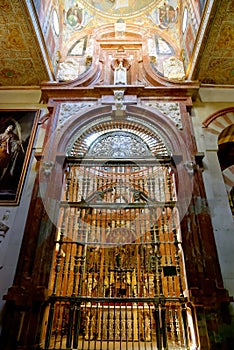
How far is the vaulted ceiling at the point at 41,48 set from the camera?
217 inches

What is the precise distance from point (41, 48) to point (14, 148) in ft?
8.28

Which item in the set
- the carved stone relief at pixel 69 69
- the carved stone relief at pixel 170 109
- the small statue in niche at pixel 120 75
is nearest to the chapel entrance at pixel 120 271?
the carved stone relief at pixel 170 109

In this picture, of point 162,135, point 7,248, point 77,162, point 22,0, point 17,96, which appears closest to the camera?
point 7,248

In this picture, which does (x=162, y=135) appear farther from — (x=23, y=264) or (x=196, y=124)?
(x=23, y=264)

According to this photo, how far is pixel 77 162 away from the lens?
226 inches

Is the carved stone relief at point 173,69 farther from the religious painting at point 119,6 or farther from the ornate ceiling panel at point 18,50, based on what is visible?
the ornate ceiling panel at point 18,50

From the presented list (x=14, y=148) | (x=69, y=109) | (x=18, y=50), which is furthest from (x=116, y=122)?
(x=18, y=50)

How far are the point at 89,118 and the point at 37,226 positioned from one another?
2.91m

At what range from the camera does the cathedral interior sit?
418cm

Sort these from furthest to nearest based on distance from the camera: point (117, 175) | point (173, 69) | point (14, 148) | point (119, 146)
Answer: point (173, 69) < point (117, 175) < point (119, 146) < point (14, 148)

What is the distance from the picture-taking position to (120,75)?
705 centimetres

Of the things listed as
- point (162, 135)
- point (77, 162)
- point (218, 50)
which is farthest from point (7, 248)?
point (218, 50)

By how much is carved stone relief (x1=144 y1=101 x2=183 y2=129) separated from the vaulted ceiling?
1.03 m

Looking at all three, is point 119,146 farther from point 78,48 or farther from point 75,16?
point 75,16
